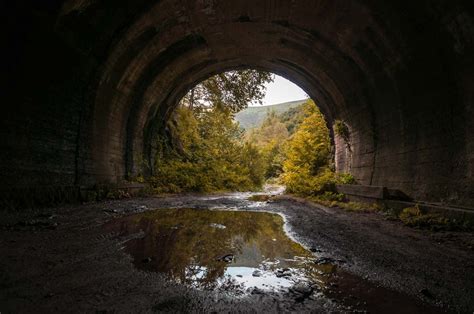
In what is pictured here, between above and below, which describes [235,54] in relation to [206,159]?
above

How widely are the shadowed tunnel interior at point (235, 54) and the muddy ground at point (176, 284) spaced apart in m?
2.65

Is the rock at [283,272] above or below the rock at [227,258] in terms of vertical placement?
below

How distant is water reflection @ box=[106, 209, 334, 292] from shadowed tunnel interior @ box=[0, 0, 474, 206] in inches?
157

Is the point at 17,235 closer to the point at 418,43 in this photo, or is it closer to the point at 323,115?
the point at 418,43

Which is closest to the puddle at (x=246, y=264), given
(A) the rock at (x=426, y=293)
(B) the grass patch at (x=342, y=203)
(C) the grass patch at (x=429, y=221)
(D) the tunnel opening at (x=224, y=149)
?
(A) the rock at (x=426, y=293)

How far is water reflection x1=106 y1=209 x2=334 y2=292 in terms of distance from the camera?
247 centimetres

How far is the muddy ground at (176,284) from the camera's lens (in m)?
1.95

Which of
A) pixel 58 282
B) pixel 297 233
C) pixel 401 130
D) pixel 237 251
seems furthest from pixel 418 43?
pixel 58 282

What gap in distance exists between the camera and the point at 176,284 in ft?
7.55

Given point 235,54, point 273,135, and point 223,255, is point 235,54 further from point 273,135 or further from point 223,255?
point 273,135

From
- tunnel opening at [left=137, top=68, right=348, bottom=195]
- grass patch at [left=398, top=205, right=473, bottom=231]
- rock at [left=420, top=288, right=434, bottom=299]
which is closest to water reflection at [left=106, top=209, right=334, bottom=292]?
rock at [left=420, top=288, right=434, bottom=299]

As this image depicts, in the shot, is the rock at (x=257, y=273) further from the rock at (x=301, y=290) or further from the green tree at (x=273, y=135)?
the green tree at (x=273, y=135)

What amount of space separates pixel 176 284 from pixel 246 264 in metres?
0.88

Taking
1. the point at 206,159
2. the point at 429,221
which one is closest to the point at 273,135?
the point at 206,159
